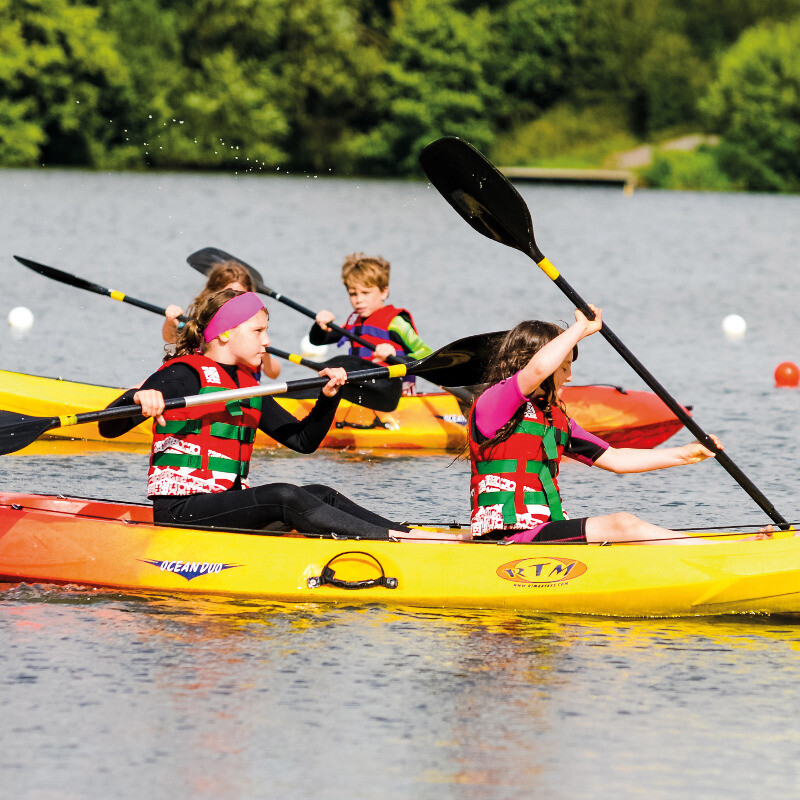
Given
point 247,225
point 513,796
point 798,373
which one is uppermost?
point 247,225

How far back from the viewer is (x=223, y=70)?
144 feet

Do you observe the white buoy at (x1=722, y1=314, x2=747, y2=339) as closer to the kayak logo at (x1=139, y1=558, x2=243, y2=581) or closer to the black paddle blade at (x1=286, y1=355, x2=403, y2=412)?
the black paddle blade at (x1=286, y1=355, x2=403, y2=412)

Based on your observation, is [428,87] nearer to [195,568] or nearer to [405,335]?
[405,335]

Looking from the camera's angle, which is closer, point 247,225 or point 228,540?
point 228,540

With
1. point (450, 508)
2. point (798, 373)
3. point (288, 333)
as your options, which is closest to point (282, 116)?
point (288, 333)

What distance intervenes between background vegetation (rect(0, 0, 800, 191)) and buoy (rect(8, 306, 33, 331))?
88.5 feet

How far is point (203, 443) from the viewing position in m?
5.51

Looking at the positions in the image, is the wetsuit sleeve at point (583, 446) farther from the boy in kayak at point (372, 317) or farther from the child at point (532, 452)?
the boy in kayak at point (372, 317)

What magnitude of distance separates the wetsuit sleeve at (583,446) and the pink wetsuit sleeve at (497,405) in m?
0.36

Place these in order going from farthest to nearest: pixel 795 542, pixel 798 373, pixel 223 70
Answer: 1. pixel 223 70
2. pixel 798 373
3. pixel 795 542

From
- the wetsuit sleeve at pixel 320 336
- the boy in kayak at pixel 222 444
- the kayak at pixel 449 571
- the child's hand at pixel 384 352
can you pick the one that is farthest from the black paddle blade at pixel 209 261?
the kayak at pixel 449 571

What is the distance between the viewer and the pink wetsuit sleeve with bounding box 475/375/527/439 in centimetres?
513

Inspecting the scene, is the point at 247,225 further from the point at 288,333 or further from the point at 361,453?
the point at 361,453

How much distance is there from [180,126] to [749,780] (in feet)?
138
